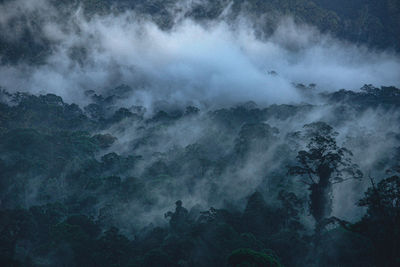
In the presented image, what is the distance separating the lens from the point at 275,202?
46.3 m

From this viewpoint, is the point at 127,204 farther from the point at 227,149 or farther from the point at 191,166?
the point at 227,149

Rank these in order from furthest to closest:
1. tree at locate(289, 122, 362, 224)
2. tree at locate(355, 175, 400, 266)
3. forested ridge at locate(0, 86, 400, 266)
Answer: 1. tree at locate(289, 122, 362, 224)
2. forested ridge at locate(0, 86, 400, 266)
3. tree at locate(355, 175, 400, 266)

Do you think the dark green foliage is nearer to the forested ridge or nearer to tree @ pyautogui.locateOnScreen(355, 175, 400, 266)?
the forested ridge

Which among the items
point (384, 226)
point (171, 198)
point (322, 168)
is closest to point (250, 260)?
point (384, 226)

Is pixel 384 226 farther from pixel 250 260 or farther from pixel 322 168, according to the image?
pixel 322 168

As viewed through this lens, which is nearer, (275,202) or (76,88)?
(275,202)

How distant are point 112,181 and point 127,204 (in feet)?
25.5

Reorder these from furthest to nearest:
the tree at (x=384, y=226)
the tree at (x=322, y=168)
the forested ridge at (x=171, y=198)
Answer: the tree at (x=322, y=168) < the forested ridge at (x=171, y=198) < the tree at (x=384, y=226)

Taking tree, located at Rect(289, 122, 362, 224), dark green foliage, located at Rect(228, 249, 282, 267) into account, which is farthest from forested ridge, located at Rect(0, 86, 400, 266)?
tree, located at Rect(289, 122, 362, 224)

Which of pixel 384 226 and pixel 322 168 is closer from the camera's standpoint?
pixel 384 226

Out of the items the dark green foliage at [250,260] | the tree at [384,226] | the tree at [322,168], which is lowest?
the dark green foliage at [250,260]

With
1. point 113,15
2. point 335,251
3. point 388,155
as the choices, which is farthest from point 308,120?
point 113,15

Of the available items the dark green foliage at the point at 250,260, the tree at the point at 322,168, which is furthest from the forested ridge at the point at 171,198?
the tree at the point at 322,168

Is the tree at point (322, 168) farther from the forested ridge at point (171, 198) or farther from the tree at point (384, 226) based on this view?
the tree at point (384, 226)
